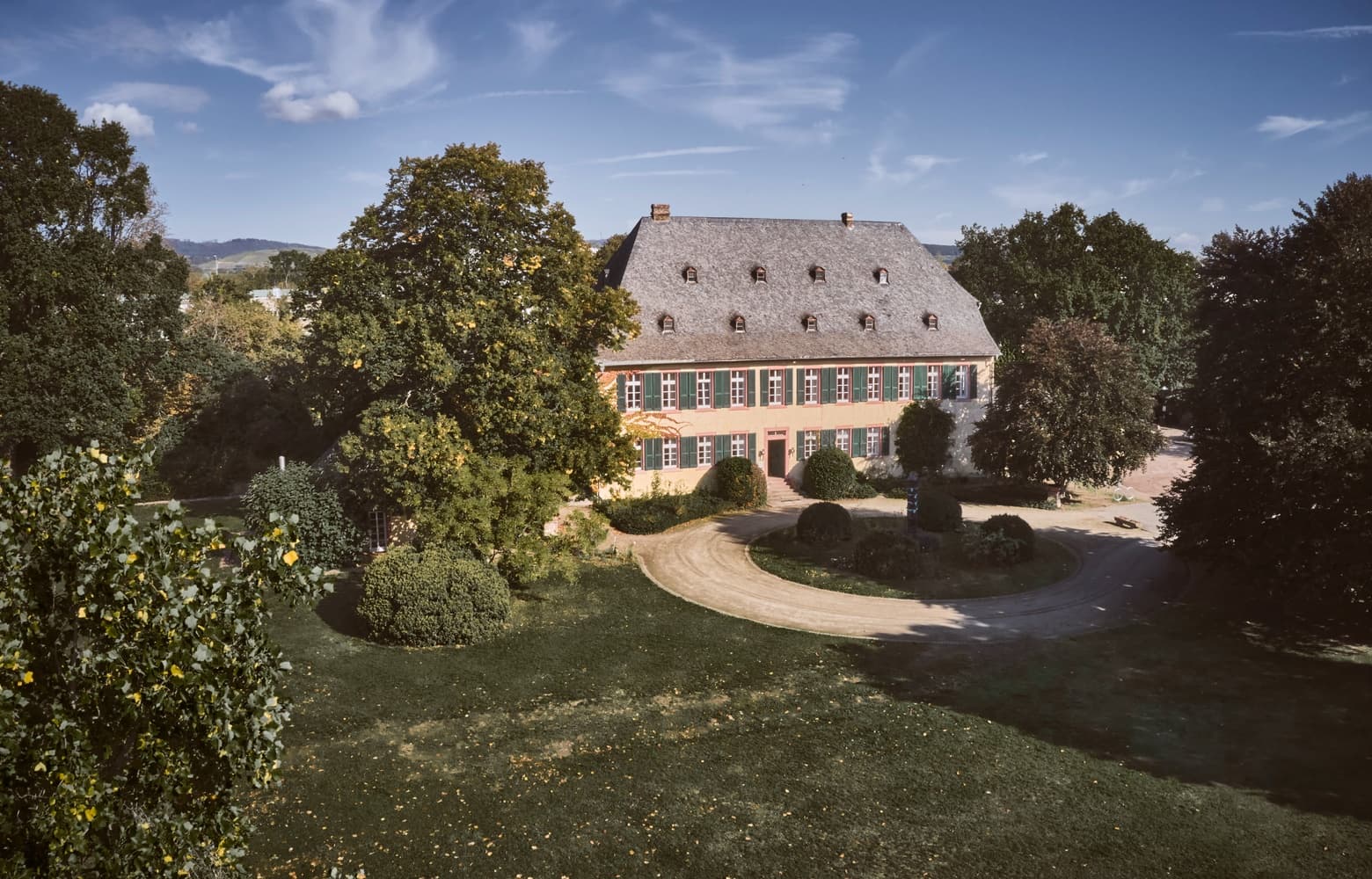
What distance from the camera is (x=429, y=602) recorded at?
77.2ft

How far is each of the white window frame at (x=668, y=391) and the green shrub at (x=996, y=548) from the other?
14.4 metres

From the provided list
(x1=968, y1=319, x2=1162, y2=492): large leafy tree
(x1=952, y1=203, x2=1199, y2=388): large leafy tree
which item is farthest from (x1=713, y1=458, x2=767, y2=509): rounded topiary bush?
(x1=952, y1=203, x2=1199, y2=388): large leafy tree

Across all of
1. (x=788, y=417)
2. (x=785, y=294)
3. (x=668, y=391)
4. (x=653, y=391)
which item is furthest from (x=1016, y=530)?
(x=785, y=294)

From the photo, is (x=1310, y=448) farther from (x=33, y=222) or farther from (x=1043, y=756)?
(x=33, y=222)

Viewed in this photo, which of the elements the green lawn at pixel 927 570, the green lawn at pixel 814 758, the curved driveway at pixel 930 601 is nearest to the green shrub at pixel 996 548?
the green lawn at pixel 927 570

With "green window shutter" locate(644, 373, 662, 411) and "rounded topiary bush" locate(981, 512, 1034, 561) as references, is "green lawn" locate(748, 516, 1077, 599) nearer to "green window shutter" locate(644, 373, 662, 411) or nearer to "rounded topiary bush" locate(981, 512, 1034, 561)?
"rounded topiary bush" locate(981, 512, 1034, 561)

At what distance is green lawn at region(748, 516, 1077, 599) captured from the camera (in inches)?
1139

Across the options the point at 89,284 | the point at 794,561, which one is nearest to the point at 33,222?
the point at 89,284

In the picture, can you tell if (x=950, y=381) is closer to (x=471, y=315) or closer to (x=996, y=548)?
(x=996, y=548)

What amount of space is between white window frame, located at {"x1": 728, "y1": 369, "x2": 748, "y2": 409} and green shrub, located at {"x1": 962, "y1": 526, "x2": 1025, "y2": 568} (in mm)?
13346

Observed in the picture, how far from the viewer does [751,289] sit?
43750mm

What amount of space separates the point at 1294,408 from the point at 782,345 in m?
22.5

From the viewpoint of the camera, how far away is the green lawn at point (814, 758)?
14312mm

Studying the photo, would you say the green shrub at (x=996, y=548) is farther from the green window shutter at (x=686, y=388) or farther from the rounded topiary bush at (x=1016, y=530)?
the green window shutter at (x=686, y=388)
